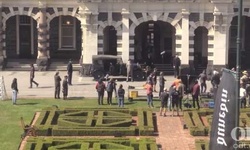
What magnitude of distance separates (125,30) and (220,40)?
709cm

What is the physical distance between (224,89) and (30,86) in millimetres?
28052

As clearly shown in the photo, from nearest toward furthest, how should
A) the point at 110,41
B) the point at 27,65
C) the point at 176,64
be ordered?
the point at 176,64 → the point at 110,41 → the point at 27,65

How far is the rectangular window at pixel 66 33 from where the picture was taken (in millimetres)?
57156

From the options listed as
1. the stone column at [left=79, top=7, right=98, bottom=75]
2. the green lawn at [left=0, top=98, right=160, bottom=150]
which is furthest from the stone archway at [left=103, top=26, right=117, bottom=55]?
the green lawn at [left=0, top=98, right=160, bottom=150]

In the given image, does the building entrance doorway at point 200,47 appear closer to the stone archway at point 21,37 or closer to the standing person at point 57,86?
the stone archway at point 21,37

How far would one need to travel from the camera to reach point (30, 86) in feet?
149

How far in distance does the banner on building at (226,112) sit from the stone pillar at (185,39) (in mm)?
30675

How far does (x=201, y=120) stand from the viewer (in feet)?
111

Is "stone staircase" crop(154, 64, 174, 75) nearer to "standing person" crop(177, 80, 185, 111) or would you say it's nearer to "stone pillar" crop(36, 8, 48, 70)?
"stone pillar" crop(36, 8, 48, 70)

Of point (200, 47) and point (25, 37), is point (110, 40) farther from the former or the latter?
point (25, 37)

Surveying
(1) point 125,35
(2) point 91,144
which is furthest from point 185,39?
(2) point 91,144

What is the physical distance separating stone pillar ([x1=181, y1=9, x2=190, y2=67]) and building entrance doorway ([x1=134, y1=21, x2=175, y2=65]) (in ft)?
12.6

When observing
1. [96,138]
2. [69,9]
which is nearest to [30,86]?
[69,9]

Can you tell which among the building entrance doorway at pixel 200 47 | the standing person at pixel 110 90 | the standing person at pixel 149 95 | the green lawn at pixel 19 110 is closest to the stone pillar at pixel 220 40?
the building entrance doorway at pixel 200 47
